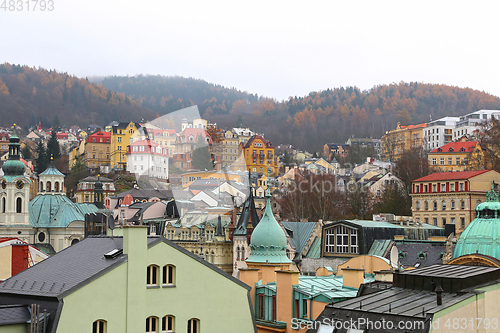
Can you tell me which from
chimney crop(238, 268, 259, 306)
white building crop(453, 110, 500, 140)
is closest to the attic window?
chimney crop(238, 268, 259, 306)

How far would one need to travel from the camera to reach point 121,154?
155250mm

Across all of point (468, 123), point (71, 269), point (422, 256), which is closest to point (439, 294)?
point (71, 269)

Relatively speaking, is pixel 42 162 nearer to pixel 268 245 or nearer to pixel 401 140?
pixel 401 140

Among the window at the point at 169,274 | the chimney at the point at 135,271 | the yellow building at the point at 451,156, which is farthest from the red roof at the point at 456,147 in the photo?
the chimney at the point at 135,271

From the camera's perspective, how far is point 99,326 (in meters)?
19.8

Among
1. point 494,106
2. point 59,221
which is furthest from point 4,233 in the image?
point 494,106

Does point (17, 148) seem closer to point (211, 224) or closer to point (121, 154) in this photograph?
point (211, 224)

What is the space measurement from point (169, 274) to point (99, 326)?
119 inches

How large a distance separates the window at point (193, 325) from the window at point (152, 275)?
1790 millimetres

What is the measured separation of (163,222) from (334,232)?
29005 mm

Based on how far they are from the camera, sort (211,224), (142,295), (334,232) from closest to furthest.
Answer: (142,295), (334,232), (211,224)

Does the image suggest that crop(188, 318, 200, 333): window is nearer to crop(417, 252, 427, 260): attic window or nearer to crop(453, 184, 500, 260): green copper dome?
crop(453, 184, 500, 260): green copper dome

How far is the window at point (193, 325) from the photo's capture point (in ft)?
71.4

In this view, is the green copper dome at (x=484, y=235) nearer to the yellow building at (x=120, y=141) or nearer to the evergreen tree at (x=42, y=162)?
the yellow building at (x=120, y=141)
